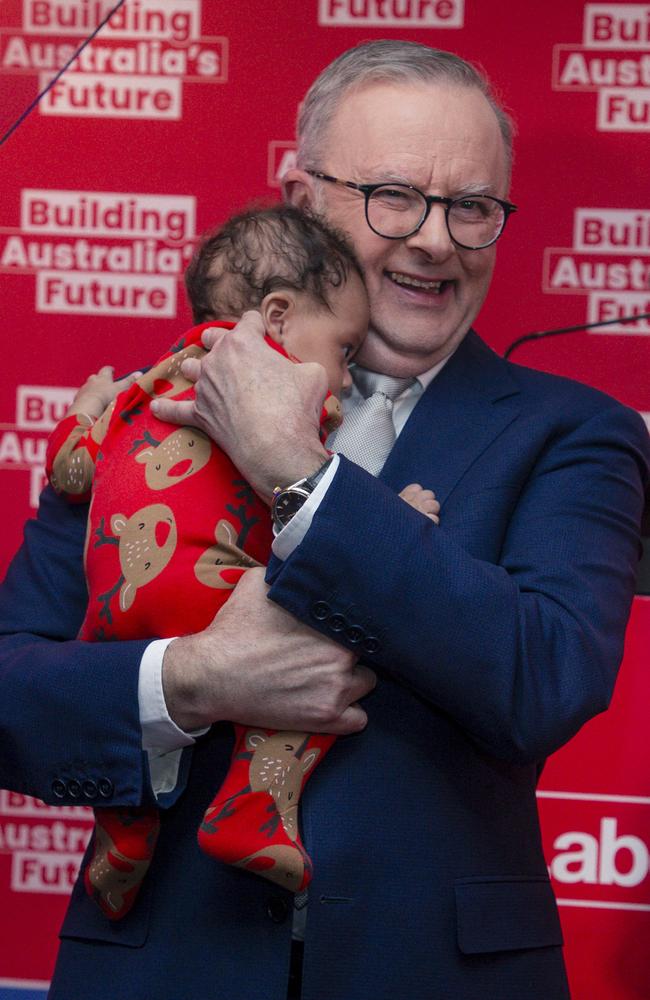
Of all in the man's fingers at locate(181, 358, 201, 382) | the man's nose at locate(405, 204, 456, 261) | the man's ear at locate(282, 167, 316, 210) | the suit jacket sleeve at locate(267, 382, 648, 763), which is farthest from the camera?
the man's ear at locate(282, 167, 316, 210)

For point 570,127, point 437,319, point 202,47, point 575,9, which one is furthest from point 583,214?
point 437,319

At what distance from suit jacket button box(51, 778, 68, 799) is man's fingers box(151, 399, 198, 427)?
0.48 m

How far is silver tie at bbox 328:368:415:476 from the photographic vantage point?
201cm

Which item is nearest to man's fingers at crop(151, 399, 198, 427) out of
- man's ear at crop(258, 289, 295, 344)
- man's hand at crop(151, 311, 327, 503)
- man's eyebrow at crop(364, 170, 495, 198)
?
man's hand at crop(151, 311, 327, 503)

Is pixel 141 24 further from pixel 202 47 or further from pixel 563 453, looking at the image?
pixel 563 453

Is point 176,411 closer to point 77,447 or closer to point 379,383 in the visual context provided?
point 77,447

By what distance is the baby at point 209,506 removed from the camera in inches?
64.5

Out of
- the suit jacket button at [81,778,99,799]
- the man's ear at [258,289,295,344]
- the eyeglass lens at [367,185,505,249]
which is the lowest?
the suit jacket button at [81,778,99,799]

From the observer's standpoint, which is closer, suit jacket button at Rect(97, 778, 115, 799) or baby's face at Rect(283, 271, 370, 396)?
suit jacket button at Rect(97, 778, 115, 799)

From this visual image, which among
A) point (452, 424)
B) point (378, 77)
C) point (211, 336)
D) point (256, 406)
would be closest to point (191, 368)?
point (211, 336)

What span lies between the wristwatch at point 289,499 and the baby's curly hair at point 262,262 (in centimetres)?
34

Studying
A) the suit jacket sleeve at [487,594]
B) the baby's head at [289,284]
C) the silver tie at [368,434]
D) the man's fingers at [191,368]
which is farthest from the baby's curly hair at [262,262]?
the suit jacket sleeve at [487,594]

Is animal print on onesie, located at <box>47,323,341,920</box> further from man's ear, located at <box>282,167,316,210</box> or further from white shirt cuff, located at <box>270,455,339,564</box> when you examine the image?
man's ear, located at <box>282,167,316,210</box>

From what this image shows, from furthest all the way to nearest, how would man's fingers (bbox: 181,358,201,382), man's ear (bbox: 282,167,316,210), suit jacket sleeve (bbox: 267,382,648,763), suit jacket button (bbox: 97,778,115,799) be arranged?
1. man's ear (bbox: 282,167,316,210)
2. man's fingers (bbox: 181,358,201,382)
3. suit jacket button (bbox: 97,778,115,799)
4. suit jacket sleeve (bbox: 267,382,648,763)
